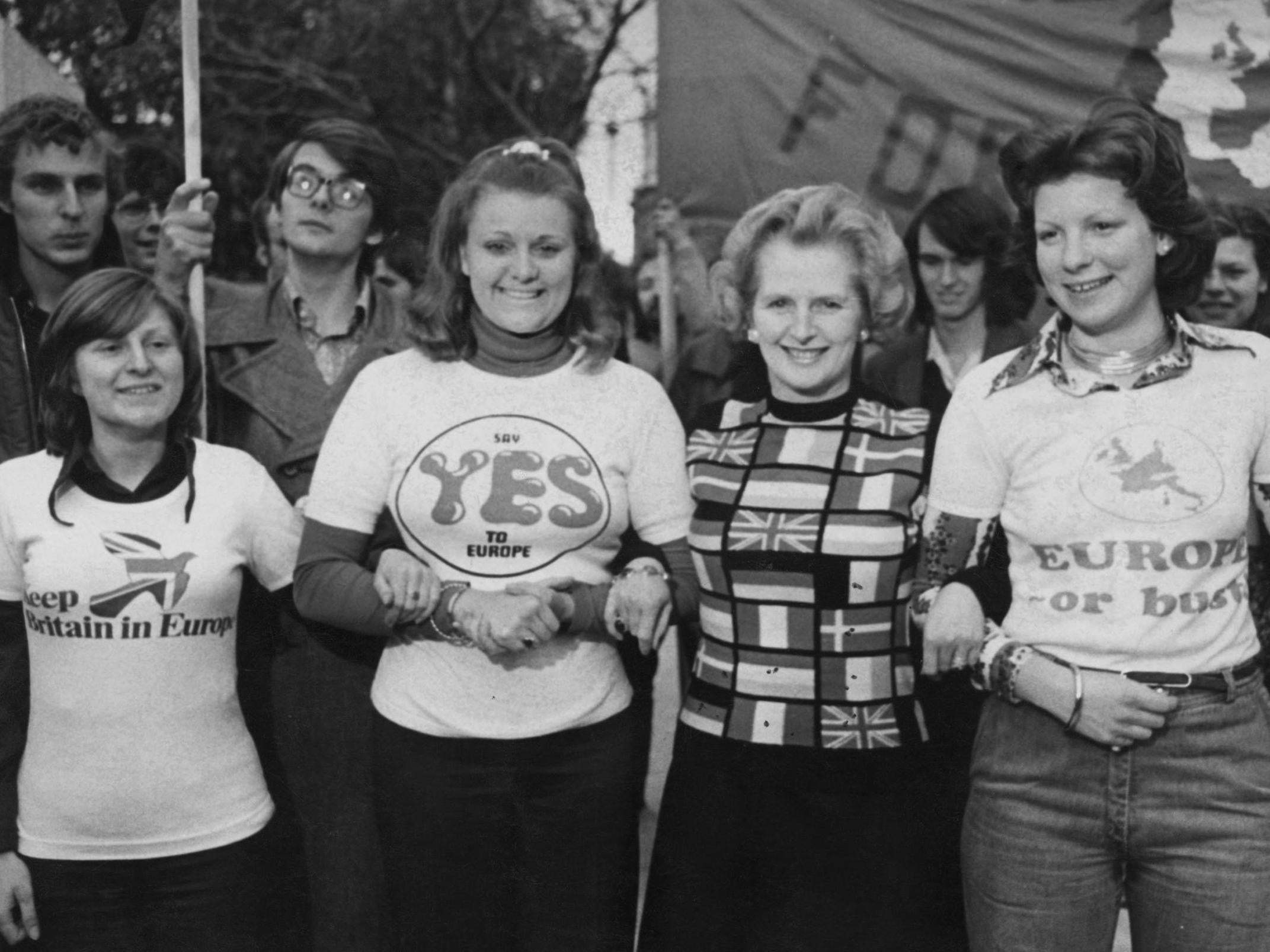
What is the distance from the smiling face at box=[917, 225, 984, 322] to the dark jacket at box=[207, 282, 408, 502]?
1.48 m

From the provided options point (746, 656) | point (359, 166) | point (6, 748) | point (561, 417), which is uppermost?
point (359, 166)

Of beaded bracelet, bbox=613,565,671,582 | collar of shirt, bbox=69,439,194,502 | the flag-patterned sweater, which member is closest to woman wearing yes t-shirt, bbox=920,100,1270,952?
the flag-patterned sweater

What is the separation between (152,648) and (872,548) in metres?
1.35

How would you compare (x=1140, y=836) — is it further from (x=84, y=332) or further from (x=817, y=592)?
(x=84, y=332)

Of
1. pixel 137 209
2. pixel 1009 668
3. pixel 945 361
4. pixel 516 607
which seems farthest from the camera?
pixel 137 209

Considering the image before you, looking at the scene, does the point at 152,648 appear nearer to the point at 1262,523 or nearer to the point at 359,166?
the point at 359,166

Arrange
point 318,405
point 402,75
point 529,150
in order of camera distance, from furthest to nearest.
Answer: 1. point 402,75
2. point 318,405
3. point 529,150

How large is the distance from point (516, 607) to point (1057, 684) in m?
0.93

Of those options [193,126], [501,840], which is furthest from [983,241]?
[501,840]

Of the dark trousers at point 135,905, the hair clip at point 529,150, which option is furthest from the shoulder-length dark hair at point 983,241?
the dark trousers at point 135,905

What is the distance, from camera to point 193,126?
3391mm

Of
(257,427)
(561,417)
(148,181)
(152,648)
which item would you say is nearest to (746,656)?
(561,417)

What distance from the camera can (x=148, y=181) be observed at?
14.4 feet

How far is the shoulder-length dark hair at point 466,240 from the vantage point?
9.44ft
